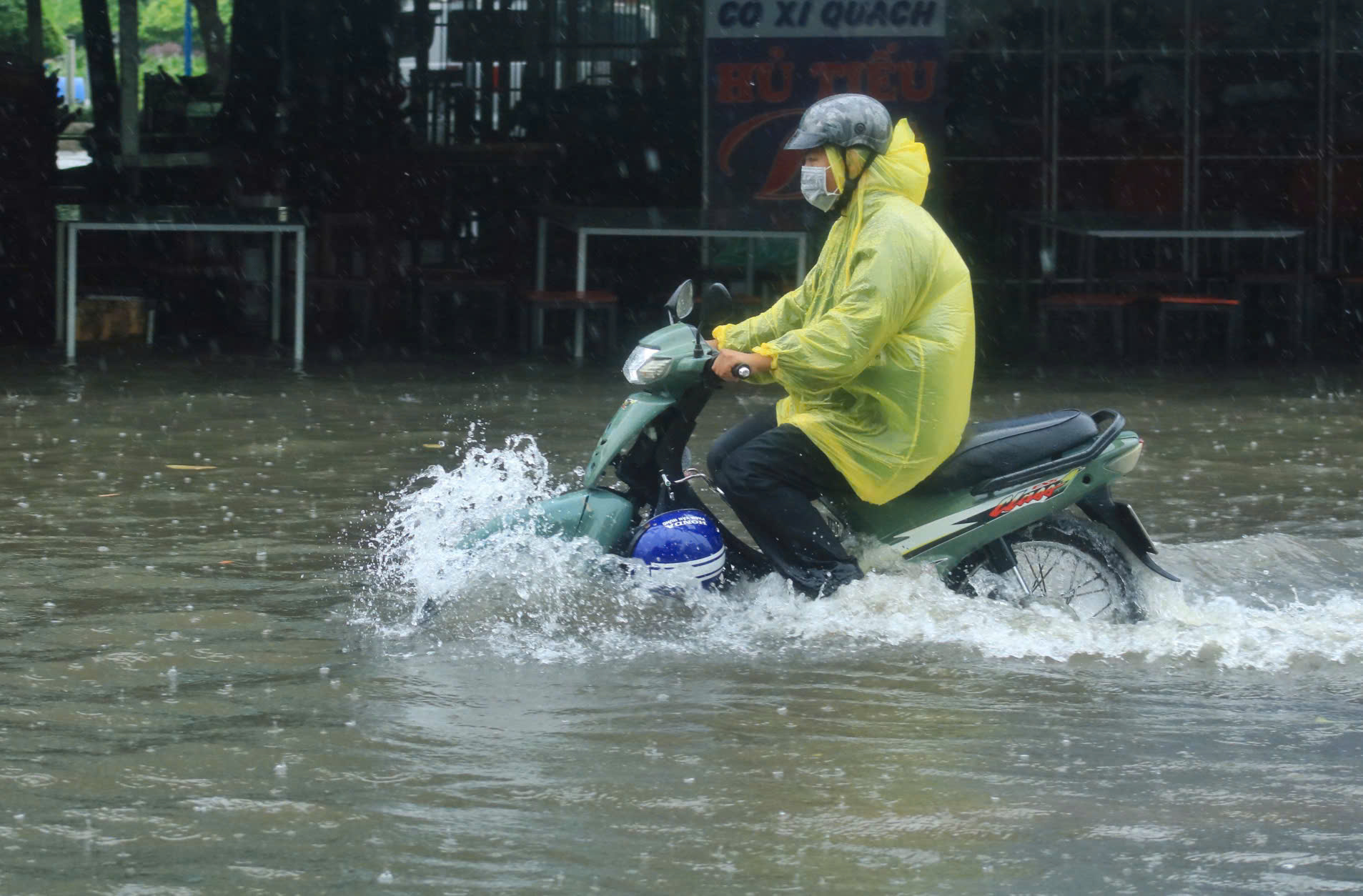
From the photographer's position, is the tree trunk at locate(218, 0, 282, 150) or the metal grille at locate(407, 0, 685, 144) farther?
the metal grille at locate(407, 0, 685, 144)

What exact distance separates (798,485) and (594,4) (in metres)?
13.8

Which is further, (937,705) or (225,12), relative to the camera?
(225,12)

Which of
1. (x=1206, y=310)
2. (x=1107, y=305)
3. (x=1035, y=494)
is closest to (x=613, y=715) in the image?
(x=1035, y=494)

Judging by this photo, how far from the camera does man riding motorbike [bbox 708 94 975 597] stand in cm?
569

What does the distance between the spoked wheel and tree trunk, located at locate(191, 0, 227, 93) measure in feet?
51.7

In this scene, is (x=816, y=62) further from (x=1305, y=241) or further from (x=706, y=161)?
(x=1305, y=241)

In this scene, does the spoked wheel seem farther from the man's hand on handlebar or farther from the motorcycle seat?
the man's hand on handlebar

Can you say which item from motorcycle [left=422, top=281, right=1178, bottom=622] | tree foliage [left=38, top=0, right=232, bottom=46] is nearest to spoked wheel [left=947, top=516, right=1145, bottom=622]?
motorcycle [left=422, top=281, right=1178, bottom=622]

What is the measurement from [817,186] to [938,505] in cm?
101

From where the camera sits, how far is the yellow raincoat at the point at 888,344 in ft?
18.6

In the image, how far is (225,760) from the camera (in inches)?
188

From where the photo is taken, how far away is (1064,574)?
242 inches

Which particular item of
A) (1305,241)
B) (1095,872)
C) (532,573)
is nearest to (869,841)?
(1095,872)

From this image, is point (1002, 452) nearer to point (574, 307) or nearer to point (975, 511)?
point (975, 511)
